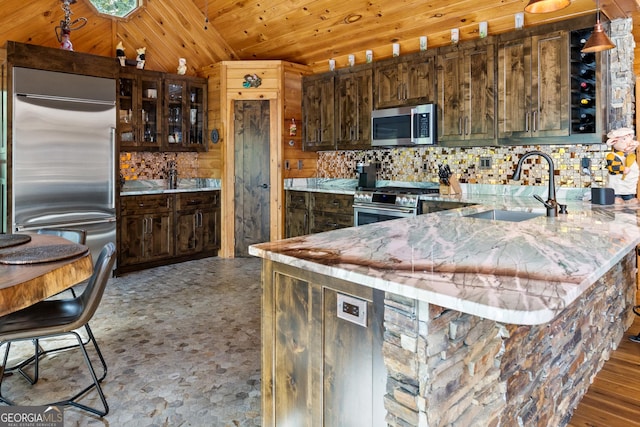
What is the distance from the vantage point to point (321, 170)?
6.32 metres

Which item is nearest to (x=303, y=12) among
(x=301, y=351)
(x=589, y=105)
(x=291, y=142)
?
(x=291, y=142)

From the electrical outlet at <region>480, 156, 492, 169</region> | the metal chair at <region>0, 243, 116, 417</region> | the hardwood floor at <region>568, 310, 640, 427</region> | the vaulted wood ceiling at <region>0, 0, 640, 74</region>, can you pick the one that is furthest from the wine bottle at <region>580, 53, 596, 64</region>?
the metal chair at <region>0, 243, 116, 417</region>

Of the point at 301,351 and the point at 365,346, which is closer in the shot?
the point at 365,346

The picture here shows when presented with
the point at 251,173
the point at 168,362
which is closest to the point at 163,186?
the point at 251,173

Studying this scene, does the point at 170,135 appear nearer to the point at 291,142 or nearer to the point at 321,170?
the point at 291,142

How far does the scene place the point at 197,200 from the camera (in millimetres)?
5723

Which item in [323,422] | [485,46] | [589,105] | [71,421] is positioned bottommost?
[71,421]

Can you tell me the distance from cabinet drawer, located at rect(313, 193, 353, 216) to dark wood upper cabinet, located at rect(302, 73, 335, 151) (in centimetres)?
70

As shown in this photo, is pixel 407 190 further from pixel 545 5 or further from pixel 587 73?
A: pixel 545 5

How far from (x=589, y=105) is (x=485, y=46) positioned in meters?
1.10

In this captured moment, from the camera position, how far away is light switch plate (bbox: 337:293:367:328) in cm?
140

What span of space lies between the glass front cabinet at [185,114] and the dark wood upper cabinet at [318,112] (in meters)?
1.47

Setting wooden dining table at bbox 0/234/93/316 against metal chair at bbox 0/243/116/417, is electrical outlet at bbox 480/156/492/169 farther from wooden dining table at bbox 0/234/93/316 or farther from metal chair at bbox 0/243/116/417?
wooden dining table at bbox 0/234/93/316
